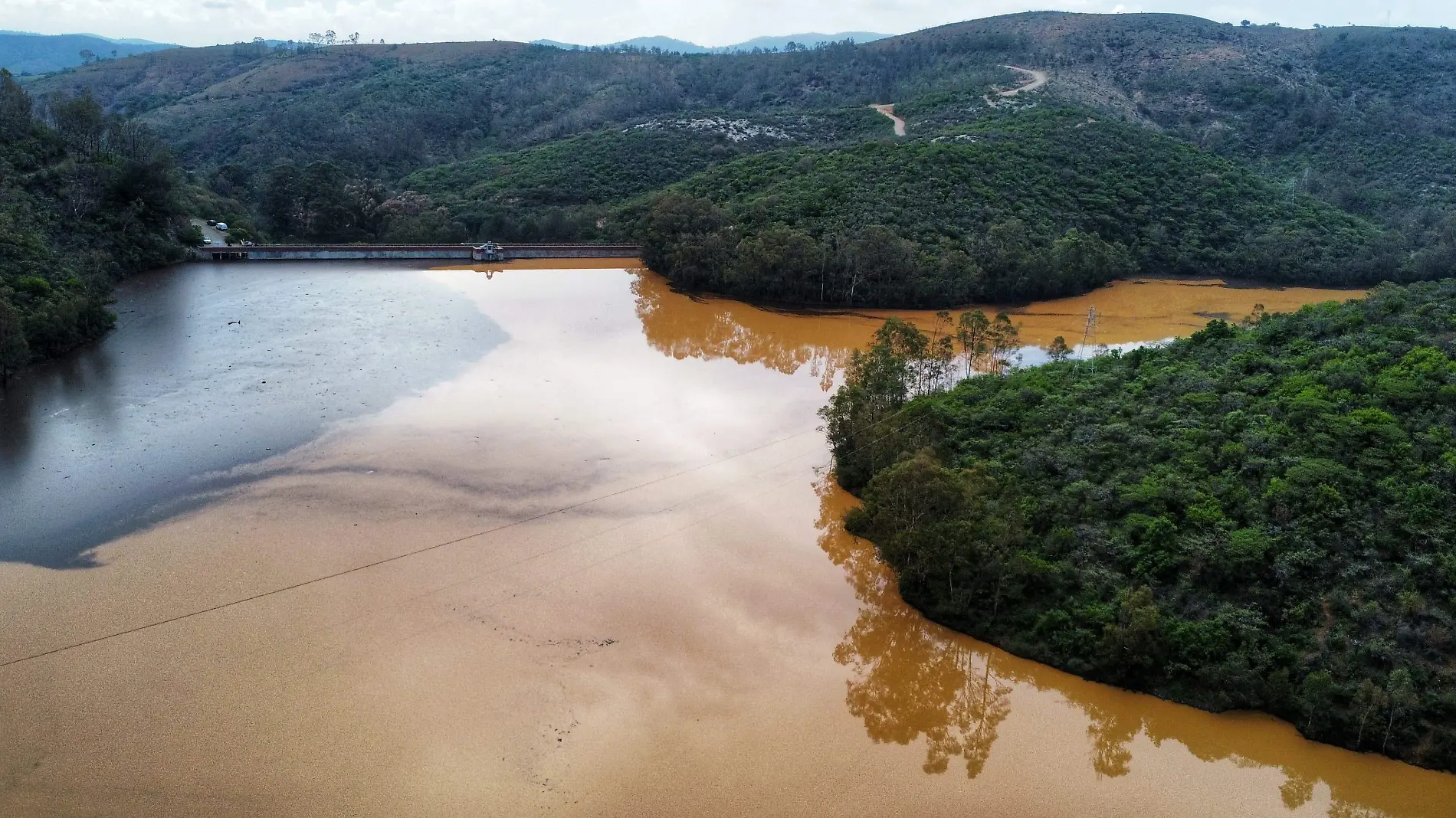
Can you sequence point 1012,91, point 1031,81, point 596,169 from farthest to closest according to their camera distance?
point 1031,81 → point 1012,91 → point 596,169

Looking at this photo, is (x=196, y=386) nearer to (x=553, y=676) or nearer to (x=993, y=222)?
(x=553, y=676)

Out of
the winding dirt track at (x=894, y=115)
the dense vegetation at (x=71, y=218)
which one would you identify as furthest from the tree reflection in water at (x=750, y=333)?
the winding dirt track at (x=894, y=115)

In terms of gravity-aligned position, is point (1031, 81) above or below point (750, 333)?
above

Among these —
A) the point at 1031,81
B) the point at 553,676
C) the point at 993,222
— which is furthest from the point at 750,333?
the point at 1031,81

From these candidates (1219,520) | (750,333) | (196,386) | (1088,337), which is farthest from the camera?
(750,333)

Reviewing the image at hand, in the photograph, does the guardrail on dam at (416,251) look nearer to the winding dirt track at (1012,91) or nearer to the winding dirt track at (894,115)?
the winding dirt track at (894,115)

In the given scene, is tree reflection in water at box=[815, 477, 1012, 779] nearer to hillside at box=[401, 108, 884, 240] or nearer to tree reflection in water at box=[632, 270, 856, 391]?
tree reflection in water at box=[632, 270, 856, 391]

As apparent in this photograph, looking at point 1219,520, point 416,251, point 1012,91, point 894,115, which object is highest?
point 1012,91

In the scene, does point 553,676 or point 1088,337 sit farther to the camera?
point 1088,337
